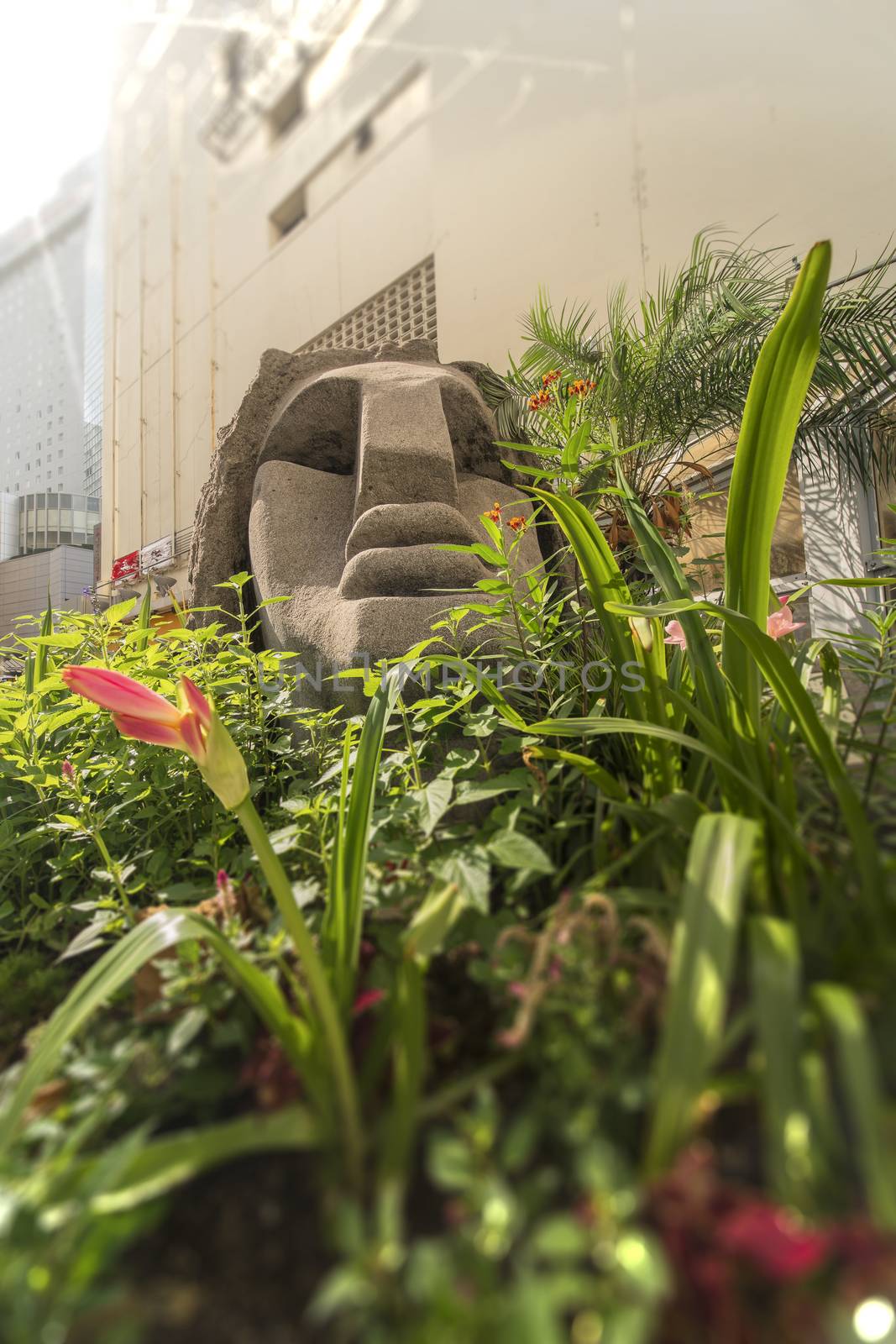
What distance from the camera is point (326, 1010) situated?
53cm

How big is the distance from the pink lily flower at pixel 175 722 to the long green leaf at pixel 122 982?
0.45ft

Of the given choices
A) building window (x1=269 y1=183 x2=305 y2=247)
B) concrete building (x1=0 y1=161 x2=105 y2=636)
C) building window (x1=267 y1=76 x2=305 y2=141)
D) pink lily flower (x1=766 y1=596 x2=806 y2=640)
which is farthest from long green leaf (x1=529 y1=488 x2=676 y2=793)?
building window (x1=269 y1=183 x2=305 y2=247)

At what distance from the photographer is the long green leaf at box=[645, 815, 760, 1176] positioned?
0.41 m

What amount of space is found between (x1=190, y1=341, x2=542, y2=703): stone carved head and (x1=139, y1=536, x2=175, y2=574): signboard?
22.6ft

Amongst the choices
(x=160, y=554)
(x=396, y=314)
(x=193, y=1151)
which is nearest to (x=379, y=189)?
(x=396, y=314)

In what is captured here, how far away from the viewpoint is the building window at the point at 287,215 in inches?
284

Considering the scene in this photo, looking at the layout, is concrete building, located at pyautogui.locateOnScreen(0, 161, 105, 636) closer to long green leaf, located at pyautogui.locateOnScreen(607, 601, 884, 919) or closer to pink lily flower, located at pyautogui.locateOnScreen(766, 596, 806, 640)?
pink lily flower, located at pyautogui.locateOnScreen(766, 596, 806, 640)

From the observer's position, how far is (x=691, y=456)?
4.75 metres

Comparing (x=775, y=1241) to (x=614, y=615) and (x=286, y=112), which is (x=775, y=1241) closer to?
(x=614, y=615)

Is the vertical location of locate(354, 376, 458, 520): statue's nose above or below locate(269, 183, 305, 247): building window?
below

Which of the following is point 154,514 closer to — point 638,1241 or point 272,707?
point 272,707

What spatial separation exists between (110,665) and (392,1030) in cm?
112

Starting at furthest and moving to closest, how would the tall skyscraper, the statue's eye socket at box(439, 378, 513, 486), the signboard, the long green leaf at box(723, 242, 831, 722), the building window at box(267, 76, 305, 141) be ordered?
the signboard
the tall skyscraper
the building window at box(267, 76, 305, 141)
the statue's eye socket at box(439, 378, 513, 486)
the long green leaf at box(723, 242, 831, 722)

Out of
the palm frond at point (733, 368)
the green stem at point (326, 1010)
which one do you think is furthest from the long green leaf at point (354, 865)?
the palm frond at point (733, 368)
